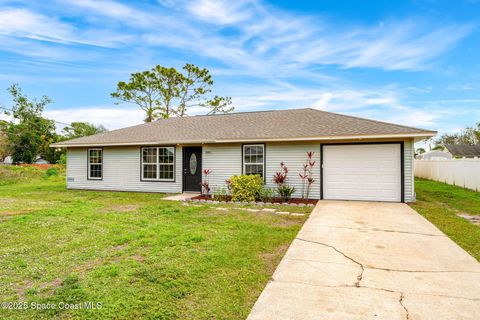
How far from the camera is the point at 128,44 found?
15.3m

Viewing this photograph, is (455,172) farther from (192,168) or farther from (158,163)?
(158,163)

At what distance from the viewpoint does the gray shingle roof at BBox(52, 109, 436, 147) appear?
9516 mm

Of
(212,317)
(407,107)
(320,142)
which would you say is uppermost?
(407,107)

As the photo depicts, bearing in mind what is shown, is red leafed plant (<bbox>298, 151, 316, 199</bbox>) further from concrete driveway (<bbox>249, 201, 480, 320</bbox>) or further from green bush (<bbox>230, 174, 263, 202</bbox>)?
concrete driveway (<bbox>249, 201, 480, 320</bbox>)

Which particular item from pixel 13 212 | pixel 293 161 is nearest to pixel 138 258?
pixel 13 212

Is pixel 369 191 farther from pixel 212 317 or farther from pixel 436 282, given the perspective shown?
pixel 212 317

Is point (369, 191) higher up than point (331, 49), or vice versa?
point (331, 49)

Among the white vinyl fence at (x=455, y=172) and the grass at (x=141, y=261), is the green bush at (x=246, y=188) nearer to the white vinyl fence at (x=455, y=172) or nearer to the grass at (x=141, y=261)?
the grass at (x=141, y=261)

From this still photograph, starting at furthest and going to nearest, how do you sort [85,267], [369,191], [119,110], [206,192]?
[119,110] → [206,192] → [369,191] → [85,267]

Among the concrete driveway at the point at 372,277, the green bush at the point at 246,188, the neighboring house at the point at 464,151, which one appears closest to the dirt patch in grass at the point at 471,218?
the concrete driveway at the point at 372,277

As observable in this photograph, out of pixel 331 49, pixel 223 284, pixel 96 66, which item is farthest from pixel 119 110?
pixel 223 284

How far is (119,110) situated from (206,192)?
22951mm

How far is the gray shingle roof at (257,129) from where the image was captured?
952cm

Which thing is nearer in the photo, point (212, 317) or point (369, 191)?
point (212, 317)
